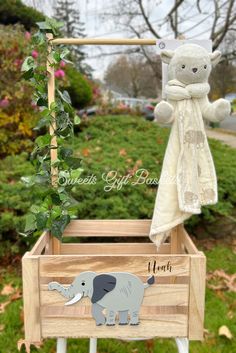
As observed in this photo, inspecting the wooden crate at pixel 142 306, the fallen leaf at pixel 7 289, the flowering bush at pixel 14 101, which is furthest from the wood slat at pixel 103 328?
the flowering bush at pixel 14 101

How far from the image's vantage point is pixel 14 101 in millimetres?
3902

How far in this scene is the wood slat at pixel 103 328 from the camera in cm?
103

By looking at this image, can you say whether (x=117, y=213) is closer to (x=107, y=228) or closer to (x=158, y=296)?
(x=107, y=228)

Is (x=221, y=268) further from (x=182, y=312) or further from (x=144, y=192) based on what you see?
(x=182, y=312)

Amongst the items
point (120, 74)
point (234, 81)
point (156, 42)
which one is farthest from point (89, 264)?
point (120, 74)

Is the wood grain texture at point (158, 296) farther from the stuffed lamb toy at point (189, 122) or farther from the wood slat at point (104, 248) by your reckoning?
the wood slat at point (104, 248)

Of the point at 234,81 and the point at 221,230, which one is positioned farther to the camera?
the point at 234,81

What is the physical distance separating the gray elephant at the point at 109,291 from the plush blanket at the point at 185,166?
0.85 feet

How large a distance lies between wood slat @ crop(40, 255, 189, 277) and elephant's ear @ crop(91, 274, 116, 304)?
0.02 meters

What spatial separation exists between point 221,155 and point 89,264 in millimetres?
2888

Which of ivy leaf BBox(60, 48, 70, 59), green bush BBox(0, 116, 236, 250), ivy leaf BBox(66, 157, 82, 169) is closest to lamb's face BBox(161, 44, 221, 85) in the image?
ivy leaf BBox(60, 48, 70, 59)

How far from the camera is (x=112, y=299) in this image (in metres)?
1.02

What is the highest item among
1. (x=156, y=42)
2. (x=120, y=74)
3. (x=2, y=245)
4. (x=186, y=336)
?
(x=156, y=42)

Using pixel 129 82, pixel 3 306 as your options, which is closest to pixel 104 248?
pixel 3 306
